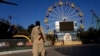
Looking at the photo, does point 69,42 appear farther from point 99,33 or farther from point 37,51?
point 37,51

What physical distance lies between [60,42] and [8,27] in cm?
1935

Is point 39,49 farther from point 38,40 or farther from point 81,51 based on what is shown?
point 81,51

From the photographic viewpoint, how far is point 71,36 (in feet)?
309

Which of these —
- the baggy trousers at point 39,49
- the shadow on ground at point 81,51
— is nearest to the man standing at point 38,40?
the baggy trousers at point 39,49

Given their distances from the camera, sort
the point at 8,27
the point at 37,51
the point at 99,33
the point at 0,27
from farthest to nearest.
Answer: the point at 99,33, the point at 8,27, the point at 0,27, the point at 37,51

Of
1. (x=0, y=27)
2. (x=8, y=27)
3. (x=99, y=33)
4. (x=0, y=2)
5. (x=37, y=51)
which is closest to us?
(x=37, y=51)

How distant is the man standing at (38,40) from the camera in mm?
8594

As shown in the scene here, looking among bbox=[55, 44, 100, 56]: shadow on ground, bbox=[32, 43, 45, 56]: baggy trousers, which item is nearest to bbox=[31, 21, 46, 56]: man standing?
bbox=[32, 43, 45, 56]: baggy trousers

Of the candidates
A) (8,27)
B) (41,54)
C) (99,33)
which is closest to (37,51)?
(41,54)

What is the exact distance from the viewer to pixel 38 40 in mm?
8680

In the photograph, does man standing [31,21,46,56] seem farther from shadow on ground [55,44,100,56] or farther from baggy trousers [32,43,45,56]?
shadow on ground [55,44,100,56]

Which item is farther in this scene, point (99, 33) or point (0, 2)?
point (99, 33)

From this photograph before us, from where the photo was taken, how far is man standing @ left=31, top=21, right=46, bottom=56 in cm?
859

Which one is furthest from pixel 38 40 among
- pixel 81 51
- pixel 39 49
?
pixel 81 51
